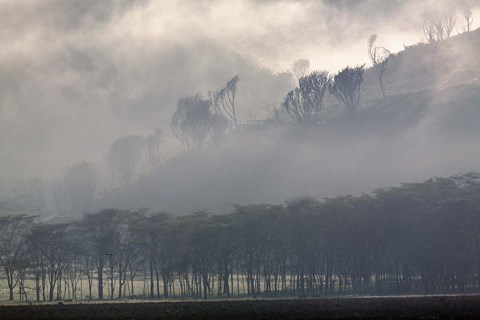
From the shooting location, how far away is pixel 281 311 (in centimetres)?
6856

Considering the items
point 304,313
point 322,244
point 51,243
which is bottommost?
point 304,313

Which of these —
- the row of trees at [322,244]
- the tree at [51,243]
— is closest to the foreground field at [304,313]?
the row of trees at [322,244]

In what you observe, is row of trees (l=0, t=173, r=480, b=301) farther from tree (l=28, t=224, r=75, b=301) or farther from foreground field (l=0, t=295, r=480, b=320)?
foreground field (l=0, t=295, r=480, b=320)

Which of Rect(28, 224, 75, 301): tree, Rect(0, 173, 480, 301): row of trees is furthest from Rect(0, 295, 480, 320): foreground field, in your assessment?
Rect(28, 224, 75, 301): tree

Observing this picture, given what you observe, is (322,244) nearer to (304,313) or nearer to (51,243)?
(51,243)

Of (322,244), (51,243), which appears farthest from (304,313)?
(51,243)

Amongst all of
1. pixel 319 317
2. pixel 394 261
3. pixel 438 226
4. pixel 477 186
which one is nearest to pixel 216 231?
pixel 394 261

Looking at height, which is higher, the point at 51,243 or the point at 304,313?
the point at 51,243

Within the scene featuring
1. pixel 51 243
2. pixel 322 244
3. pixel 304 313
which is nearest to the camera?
pixel 304 313

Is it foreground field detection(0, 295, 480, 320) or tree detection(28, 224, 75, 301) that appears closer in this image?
foreground field detection(0, 295, 480, 320)

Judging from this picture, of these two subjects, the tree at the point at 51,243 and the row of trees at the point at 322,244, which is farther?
the tree at the point at 51,243

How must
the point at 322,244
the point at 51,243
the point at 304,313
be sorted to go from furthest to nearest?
the point at 51,243, the point at 322,244, the point at 304,313

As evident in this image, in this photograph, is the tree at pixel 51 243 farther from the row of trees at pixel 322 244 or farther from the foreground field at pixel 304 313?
the foreground field at pixel 304 313

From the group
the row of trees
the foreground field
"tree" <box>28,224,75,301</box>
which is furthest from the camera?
"tree" <box>28,224,75,301</box>
